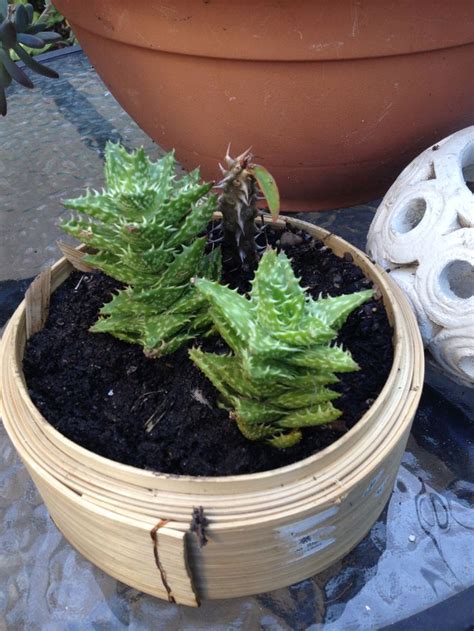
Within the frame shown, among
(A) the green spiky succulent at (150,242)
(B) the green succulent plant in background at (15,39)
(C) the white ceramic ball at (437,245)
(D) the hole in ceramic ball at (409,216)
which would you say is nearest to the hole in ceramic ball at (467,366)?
(C) the white ceramic ball at (437,245)

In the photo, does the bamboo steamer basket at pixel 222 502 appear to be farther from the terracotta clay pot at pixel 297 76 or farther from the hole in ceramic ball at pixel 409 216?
the terracotta clay pot at pixel 297 76

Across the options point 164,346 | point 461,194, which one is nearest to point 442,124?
point 461,194

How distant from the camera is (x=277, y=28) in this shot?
875 millimetres

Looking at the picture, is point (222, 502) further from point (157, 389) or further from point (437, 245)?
point (437, 245)

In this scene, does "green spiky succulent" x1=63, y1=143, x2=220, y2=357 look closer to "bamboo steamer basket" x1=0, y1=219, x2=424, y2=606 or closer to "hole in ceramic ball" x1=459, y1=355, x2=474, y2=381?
"bamboo steamer basket" x1=0, y1=219, x2=424, y2=606

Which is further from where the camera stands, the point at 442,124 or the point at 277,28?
the point at 442,124

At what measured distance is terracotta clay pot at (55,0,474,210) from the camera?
0.88 metres

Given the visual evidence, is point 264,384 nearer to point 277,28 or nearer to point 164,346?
point 164,346

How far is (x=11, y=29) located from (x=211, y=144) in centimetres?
39

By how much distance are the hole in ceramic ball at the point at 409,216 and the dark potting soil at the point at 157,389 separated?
0.10 metres

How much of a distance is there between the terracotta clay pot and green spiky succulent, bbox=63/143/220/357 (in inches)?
11.4

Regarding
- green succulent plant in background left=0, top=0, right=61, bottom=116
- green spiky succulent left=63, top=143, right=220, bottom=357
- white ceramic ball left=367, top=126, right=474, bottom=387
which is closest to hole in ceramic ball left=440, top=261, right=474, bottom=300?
white ceramic ball left=367, top=126, right=474, bottom=387

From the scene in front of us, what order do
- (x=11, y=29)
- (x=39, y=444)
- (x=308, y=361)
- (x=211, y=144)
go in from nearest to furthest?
(x=308, y=361) → (x=39, y=444) → (x=11, y=29) → (x=211, y=144)

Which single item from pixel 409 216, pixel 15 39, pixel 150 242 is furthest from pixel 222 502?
pixel 15 39
